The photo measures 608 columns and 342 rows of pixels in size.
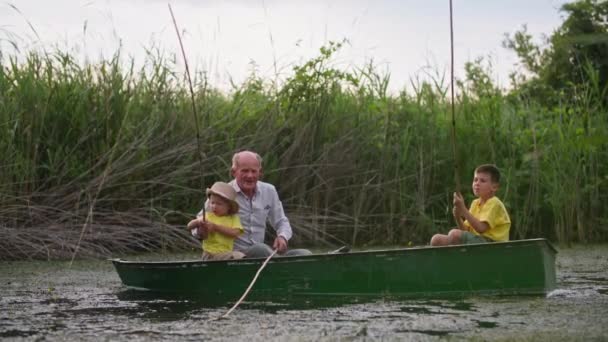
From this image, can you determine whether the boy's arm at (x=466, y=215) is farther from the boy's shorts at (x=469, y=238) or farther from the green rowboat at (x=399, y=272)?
the green rowboat at (x=399, y=272)

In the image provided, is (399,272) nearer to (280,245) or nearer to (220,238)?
(280,245)

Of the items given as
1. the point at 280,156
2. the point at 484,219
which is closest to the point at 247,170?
the point at 484,219

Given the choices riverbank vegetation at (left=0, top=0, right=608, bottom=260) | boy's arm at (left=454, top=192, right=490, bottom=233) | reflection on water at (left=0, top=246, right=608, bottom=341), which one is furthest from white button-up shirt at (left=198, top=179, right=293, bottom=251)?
riverbank vegetation at (left=0, top=0, right=608, bottom=260)

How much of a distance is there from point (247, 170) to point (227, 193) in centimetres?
26

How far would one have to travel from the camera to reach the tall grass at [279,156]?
863 cm

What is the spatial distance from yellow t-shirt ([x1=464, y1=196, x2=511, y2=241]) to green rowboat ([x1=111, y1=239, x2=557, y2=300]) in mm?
386

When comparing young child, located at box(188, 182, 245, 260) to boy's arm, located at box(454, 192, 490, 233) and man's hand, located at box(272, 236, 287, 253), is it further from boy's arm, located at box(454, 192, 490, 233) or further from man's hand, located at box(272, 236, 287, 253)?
boy's arm, located at box(454, 192, 490, 233)

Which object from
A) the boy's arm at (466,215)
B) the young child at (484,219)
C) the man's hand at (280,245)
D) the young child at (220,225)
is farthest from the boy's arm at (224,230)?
the boy's arm at (466,215)

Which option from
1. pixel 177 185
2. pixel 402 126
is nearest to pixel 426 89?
pixel 402 126

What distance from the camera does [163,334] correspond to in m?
4.23

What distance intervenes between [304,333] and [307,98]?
5774mm

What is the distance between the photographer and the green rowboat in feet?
18.4

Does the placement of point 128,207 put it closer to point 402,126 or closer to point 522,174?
point 402,126

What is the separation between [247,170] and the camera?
6.18 m
